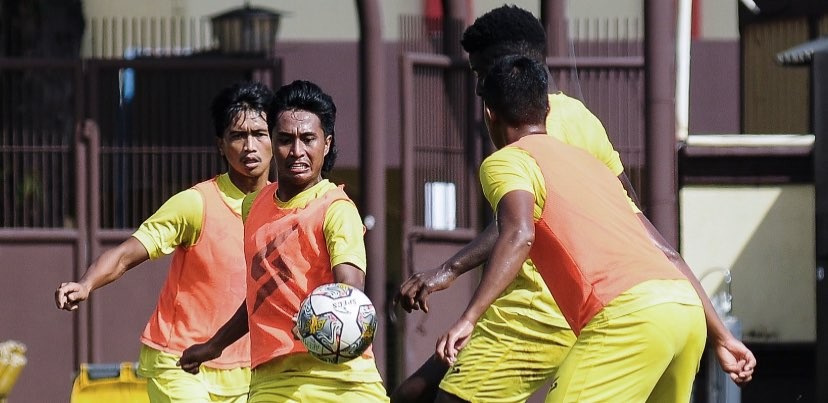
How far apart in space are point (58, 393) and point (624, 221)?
7.60 metres

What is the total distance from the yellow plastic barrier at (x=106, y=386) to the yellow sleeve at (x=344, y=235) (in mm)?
2940

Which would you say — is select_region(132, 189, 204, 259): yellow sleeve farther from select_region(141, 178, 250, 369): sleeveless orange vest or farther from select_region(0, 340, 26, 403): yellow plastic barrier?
select_region(0, 340, 26, 403): yellow plastic barrier

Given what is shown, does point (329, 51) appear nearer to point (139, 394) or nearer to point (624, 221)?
point (139, 394)

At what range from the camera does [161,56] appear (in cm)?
1264

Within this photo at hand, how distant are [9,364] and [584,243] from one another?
7081 mm

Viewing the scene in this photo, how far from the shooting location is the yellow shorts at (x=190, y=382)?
24.8 feet

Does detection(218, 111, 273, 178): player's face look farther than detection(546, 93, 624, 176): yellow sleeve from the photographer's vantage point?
Yes

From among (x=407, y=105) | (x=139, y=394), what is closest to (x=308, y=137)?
(x=139, y=394)

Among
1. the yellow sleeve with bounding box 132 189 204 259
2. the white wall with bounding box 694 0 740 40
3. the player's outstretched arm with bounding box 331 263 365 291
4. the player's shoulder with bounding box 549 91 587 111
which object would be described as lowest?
the player's outstretched arm with bounding box 331 263 365 291

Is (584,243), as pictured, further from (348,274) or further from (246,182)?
(246,182)

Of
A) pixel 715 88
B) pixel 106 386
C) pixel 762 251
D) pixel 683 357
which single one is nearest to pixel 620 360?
pixel 683 357

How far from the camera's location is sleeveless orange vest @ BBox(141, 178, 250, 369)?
7703mm

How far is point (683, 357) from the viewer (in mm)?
5668

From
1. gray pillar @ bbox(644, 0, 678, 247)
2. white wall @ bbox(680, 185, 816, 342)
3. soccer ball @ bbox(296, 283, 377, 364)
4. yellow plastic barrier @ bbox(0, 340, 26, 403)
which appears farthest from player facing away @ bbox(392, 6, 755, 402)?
white wall @ bbox(680, 185, 816, 342)
